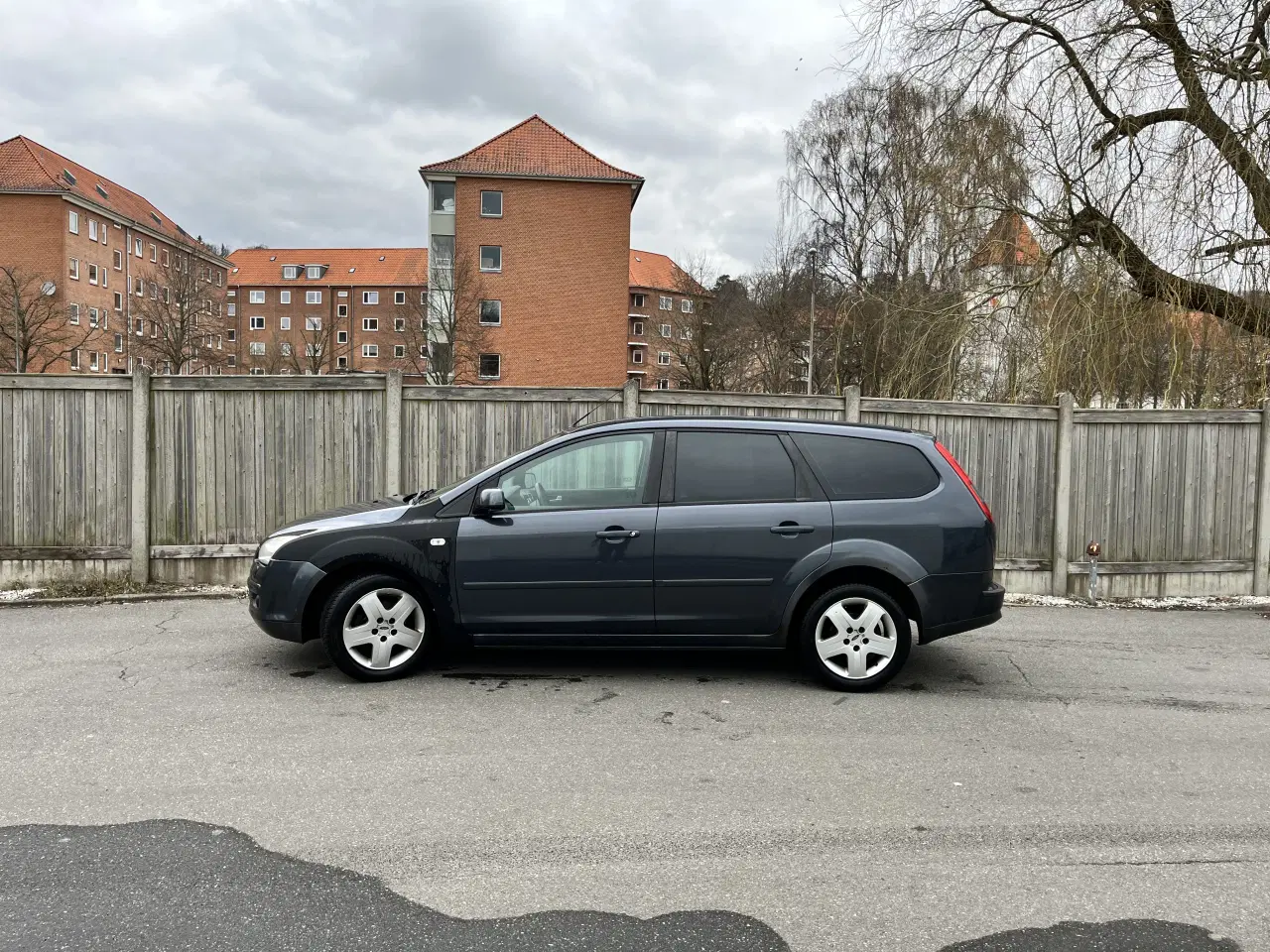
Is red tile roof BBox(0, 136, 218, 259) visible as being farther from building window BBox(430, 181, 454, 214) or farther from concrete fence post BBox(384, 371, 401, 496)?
concrete fence post BBox(384, 371, 401, 496)

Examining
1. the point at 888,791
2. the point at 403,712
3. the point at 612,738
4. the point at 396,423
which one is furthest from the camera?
the point at 396,423

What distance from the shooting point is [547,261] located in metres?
48.9

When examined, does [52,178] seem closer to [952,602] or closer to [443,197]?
[443,197]

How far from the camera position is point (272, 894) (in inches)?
128

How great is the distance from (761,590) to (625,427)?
132 cm

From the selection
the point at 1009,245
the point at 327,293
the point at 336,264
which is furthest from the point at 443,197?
the point at 336,264

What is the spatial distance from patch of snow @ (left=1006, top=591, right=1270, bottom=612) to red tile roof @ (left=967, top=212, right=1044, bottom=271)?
177 inches

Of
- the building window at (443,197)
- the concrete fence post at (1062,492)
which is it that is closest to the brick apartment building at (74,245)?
the building window at (443,197)

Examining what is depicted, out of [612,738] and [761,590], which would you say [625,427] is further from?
A: [612,738]

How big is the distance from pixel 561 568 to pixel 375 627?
47.1 inches

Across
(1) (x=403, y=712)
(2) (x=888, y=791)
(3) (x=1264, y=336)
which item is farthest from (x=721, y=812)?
A: (3) (x=1264, y=336)

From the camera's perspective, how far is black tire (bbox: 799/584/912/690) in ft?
19.2

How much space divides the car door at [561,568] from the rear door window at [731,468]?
291 millimetres

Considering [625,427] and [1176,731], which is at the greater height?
[625,427]
